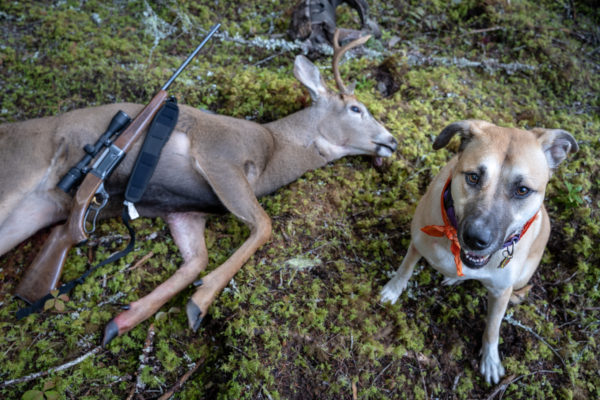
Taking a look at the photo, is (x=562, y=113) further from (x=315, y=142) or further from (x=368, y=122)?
(x=315, y=142)

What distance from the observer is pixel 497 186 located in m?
2.79

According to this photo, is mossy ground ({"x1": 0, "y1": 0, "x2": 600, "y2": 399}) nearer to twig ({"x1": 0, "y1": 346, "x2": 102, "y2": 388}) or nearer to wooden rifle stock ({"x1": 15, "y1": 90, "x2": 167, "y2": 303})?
twig ({"x1": 0, "y1": 346, "x2": 102, "y2": 388})

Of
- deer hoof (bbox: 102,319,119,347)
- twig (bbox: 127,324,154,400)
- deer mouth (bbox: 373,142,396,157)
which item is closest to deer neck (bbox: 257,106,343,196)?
deer mouth (bbox: 373,142,396,157)

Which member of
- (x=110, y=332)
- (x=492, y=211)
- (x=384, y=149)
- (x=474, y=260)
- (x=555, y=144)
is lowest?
(x=110, y=332)

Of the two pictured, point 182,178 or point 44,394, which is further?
point 182,178

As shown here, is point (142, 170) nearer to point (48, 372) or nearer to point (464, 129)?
point (48, 372)

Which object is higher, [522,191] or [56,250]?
[522,191]

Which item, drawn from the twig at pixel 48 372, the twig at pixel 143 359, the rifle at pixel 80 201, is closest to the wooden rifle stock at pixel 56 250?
the rifle at pixel 80 201

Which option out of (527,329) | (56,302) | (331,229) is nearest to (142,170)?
(56,302)

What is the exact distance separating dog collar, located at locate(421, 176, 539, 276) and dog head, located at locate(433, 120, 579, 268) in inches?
2.8

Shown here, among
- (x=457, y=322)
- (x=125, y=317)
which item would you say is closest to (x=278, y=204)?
(x=125, y=317)

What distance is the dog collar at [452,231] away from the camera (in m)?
2.99

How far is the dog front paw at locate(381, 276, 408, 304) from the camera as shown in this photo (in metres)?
3.84

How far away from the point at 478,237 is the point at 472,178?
0.50m
